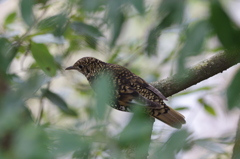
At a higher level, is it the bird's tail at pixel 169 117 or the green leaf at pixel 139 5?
the green leaf at pixel 139 5

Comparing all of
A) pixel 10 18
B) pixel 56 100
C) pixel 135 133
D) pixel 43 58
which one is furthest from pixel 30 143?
pixel 10 18

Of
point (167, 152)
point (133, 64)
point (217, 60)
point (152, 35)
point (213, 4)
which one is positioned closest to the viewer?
point (213, 4)

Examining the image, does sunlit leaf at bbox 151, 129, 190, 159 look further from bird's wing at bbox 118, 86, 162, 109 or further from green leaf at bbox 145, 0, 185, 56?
bird's wing at bbox 118, 86, 162, 109

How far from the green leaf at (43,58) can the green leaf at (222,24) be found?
1.86 m

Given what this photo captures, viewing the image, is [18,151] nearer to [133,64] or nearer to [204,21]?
[204,21]

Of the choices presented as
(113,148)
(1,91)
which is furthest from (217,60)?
(1,91)

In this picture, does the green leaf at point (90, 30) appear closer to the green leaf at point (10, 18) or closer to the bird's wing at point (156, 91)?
the bird's wing at point (156, 91)

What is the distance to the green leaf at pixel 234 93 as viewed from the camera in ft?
2.81

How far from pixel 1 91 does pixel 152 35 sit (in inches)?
18.6

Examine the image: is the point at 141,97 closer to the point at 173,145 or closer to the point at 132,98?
the point at 132,98

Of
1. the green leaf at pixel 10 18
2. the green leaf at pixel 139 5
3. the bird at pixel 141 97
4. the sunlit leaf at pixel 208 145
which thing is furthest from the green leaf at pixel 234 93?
the green leaf at pixel 10 18

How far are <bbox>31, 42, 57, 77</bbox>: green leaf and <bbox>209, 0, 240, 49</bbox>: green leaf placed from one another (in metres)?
1.86

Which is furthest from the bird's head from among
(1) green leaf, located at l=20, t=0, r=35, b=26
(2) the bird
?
(1) green leaf, located at l=20, t=0, r=35, b=26

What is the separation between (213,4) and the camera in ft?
2.64
